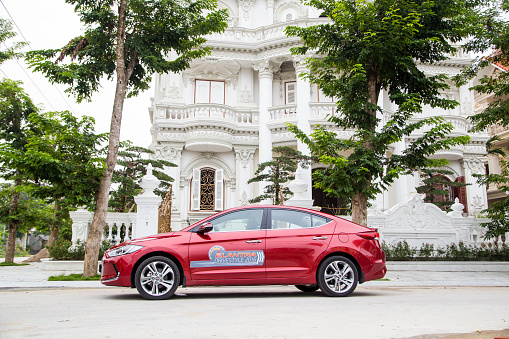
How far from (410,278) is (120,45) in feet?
30.4

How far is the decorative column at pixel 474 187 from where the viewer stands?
2312cm

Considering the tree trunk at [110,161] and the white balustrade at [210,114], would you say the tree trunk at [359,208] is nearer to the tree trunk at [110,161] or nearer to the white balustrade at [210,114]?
the tree trunk at [110,161]

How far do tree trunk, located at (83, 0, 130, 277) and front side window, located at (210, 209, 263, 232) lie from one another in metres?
4.46

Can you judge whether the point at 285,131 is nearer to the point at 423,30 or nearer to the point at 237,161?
the point at 237,161

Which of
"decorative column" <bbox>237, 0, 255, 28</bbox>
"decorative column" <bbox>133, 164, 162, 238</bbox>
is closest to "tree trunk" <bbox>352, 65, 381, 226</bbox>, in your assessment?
"decorative column" <bbox>133, 164, 162, 238</bbox>

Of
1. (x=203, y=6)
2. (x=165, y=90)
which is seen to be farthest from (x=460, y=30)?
(x=165, y=90)

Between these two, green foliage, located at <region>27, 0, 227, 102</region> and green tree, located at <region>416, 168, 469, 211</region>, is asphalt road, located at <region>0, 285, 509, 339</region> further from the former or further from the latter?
green tree, located at <region>416, 168, 469, 211</region>

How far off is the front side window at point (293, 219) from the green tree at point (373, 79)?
3.25m

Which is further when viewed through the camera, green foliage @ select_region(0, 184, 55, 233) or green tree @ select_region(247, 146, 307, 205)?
green foliage @ select_region(0, 184, 55, 233)

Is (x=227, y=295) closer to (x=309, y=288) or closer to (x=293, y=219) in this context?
(x=309, y=288)

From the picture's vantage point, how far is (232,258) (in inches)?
264

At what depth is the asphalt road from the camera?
14.2 ft

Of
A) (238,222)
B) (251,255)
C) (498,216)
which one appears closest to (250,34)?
(498,216)

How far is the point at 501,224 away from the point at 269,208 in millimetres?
10504
